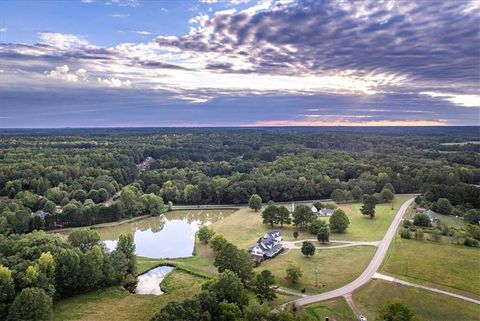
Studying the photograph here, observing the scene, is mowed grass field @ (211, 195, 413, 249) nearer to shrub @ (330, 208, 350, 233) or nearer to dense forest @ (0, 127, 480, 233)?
shrub @ (330, 208, 350, 233)

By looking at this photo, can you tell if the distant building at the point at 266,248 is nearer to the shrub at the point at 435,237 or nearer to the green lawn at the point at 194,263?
the green lawn at the point at 194,263

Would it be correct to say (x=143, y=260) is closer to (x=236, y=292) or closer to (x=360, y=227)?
(x=236, y=292)

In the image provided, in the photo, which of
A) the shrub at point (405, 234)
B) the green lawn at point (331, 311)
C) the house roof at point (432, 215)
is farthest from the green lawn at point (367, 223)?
the green lawn at point (331, 311)

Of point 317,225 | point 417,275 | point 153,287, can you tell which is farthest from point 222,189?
point 417,275

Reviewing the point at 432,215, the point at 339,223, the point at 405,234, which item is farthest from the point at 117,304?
the point at 432,215

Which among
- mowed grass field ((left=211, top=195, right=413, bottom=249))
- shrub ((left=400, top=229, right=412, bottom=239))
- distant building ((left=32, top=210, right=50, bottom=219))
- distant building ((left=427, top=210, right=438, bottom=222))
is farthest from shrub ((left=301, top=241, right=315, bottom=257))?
distant building ((left=32, top=210, right=50, bottom=219))

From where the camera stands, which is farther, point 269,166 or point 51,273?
point 269,166
